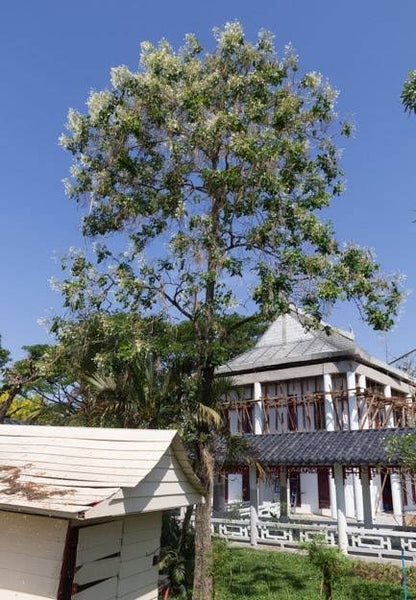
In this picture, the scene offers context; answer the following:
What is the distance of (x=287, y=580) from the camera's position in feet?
39.4

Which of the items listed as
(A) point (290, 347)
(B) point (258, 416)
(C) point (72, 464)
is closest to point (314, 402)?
(B) point (258, 416)

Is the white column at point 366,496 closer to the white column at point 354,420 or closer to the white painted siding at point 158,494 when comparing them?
the white column at point 354,420

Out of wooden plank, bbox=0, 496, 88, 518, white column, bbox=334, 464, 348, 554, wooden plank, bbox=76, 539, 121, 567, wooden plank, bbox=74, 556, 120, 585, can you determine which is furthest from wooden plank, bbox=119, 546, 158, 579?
white column, bbox=334, 464, 348, 554

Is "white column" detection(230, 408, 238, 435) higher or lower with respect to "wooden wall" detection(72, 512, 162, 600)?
higher

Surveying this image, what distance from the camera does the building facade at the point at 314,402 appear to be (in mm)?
22219

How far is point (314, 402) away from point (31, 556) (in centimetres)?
1947

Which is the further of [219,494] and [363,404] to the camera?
[219,494]

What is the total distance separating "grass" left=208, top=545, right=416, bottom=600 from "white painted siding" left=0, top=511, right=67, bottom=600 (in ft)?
16.2

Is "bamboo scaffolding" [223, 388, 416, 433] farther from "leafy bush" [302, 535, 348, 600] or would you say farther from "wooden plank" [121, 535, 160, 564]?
"wooden plank" [121, 535, 160, 564]

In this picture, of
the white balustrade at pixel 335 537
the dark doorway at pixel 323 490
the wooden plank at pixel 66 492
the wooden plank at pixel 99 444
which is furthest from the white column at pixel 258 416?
the wooden plank at pixel 66 492

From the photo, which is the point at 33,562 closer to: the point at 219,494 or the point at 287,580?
the point at 287,580

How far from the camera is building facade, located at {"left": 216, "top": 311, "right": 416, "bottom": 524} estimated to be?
22.2 metres

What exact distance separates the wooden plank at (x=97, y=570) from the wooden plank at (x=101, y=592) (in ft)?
0.24

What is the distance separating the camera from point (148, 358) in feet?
36.4
